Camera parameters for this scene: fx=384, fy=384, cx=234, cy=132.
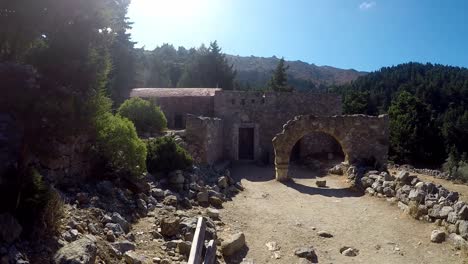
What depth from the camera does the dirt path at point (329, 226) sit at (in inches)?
310

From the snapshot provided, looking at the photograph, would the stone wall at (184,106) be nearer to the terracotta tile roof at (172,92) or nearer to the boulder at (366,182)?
the terracotta tile roof at (172,92)

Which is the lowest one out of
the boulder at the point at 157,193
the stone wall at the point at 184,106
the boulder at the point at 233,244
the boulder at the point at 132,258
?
the boulder at the point at 233,244

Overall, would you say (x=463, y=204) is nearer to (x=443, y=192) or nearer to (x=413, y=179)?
(x=443, y=192)

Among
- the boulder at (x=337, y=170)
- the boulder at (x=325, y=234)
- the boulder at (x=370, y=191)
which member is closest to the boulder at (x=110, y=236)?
the boulder at (x=325, y=234)

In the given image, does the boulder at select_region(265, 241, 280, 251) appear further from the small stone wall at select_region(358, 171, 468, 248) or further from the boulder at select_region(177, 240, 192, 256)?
the small stone wall at select_region(358, 171, 468, 248)

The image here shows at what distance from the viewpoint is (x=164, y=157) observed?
10.7 metres

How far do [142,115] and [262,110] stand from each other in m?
7.72

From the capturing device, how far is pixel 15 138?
5.50 metres

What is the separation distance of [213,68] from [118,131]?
2810 centimetres

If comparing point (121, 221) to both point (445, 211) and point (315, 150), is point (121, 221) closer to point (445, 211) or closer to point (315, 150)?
point (445, 211)

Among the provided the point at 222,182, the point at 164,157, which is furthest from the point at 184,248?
the point at 222,182

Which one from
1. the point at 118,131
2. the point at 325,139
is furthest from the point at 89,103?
the point at 325,139

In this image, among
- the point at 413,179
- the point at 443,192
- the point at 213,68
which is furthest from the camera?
the point at 213,68

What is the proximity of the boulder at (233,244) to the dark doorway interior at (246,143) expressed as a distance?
13.0 metres
